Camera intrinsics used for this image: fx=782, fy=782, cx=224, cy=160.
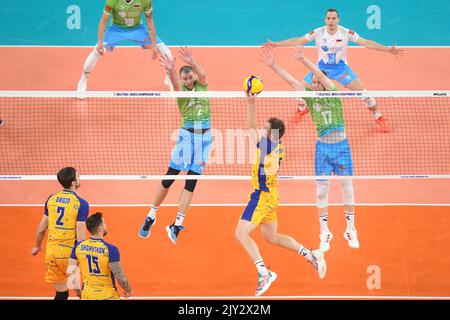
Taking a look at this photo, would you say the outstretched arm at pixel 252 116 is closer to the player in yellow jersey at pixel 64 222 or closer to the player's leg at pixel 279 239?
the player's leg at pixel 279 239

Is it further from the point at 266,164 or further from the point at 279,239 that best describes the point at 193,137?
the point at 279,239

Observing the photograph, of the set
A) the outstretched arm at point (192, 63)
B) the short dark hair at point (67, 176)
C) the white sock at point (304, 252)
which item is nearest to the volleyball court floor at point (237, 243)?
the white sock at point (304, 252)

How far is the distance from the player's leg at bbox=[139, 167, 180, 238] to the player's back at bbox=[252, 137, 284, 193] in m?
2.31

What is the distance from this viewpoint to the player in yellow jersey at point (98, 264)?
11.3m

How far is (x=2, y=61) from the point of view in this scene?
2125cm

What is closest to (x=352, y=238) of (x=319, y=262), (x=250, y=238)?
(x=319, y=262)

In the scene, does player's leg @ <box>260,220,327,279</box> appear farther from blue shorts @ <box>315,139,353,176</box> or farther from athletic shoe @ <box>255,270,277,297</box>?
blue shorts @ <box>315,139,353,176</box>

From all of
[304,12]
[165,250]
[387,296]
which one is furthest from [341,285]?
[304,12]

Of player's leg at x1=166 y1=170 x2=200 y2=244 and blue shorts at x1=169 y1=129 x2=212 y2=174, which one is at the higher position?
blue shorts at x1=169 y1=129 x2=212 y2=174

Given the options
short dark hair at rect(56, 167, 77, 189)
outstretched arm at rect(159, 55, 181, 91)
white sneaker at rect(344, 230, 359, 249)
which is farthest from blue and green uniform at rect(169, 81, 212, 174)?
white sneaker at rect(344, 230, 359, 249)

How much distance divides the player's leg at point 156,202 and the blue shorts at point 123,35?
17.3 feet

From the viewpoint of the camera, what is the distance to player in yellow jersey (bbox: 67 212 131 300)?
1129cm

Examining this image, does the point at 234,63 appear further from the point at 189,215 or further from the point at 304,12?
the point at 189,215

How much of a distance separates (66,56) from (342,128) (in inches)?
385
